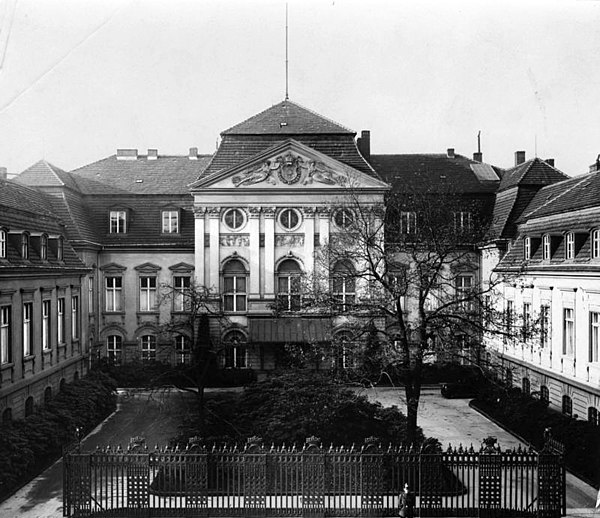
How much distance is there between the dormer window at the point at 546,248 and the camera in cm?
2745

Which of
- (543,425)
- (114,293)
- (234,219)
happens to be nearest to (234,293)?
(234,219)

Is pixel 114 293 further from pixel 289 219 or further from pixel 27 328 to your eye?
pixel 27 328

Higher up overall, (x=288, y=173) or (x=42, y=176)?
(x=288, y=173)

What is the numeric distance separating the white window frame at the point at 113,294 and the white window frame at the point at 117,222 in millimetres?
2621

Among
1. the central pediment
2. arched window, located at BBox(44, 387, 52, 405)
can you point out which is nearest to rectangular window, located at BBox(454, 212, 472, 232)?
the central pediment

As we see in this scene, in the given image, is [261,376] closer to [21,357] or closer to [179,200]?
[179,200]

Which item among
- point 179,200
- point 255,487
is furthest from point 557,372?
point 179,200

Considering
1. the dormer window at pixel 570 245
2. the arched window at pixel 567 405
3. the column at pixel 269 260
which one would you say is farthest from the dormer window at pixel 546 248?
the column at pixel 269 260

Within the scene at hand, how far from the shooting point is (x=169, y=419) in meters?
27.0

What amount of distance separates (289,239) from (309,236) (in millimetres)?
1103

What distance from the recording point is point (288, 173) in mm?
36094

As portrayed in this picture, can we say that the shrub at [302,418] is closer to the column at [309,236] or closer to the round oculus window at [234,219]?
the column at [309,236]

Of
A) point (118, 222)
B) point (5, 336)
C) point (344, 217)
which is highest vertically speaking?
point (118, 222)

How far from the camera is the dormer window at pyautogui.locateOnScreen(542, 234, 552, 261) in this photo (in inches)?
1081
